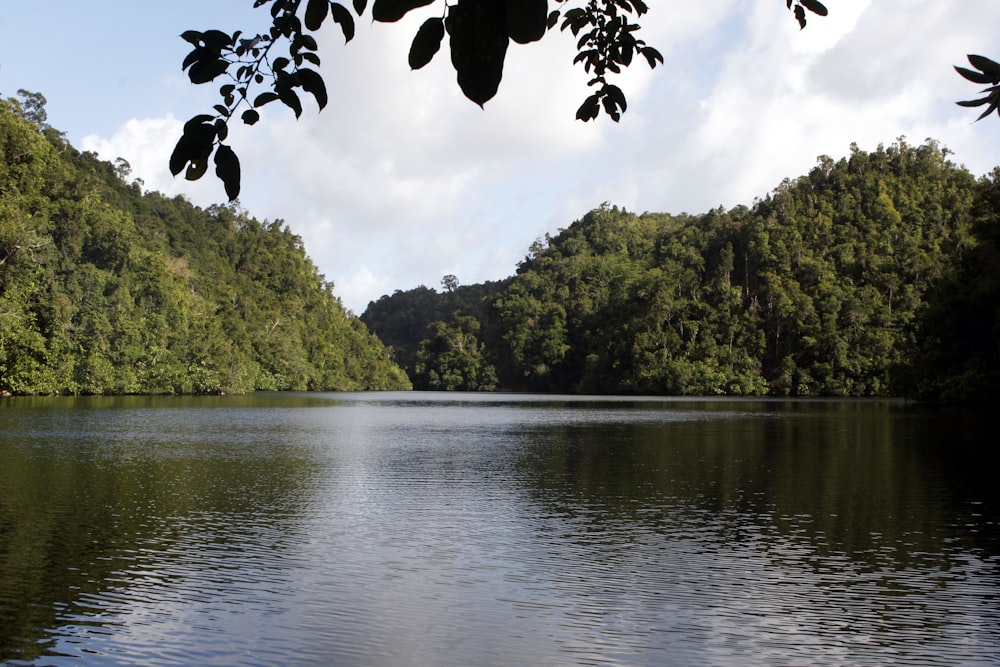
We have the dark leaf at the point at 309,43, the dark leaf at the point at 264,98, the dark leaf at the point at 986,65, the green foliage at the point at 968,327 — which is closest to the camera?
the dark leaf at the point at 986,65

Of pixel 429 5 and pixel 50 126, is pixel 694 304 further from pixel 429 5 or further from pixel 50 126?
pixel 429 5

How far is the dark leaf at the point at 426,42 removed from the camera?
1.60 metres

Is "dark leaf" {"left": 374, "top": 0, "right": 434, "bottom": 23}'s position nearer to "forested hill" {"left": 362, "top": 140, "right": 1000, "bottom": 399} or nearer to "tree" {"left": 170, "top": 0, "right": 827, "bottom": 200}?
"tree" {"left": 170, "top": 0, "right": 827, "bottom": 200}

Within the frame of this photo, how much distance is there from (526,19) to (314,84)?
34.8 inches

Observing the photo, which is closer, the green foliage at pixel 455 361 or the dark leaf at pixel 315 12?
the dark leaf at pixel 315 12

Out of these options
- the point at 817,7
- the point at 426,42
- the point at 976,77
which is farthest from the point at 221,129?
the point at 817,7

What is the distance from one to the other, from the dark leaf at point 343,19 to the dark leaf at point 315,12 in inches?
0.8

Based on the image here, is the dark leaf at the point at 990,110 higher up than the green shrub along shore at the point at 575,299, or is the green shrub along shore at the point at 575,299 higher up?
the green shrub along shore at the point at 575,299

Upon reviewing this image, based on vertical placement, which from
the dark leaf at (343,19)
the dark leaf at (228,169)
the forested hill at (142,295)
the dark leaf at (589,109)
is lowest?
the dark leaf at (228,169)

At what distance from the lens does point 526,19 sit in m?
1.49

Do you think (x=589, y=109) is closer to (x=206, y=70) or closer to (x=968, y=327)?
(x=206, y=70)

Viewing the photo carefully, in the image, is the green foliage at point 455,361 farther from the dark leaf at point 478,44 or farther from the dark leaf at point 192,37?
the dark leaf at point 478,44

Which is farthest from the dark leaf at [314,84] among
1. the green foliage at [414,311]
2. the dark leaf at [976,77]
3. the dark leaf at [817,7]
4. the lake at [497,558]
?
the green foliage at [414,311]

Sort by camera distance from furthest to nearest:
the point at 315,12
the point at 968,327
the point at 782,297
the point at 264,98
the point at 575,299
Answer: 1. the point at 575,299
2. the point at 782,297
3. the point at 968,327
4. the point at 264,98
5. the point at 315,12
